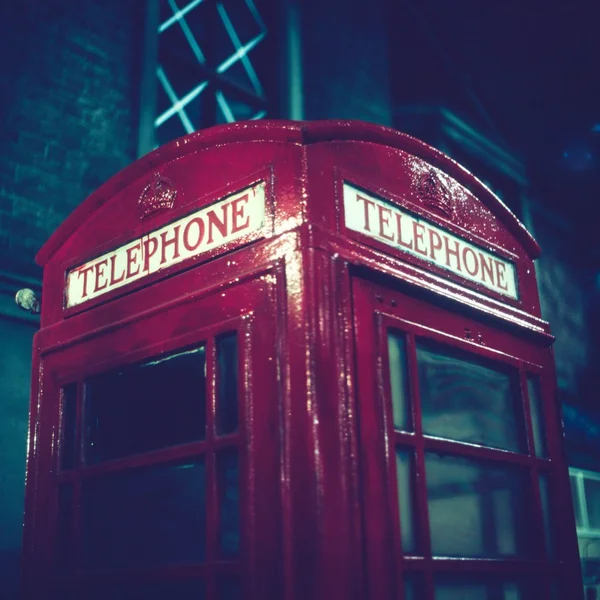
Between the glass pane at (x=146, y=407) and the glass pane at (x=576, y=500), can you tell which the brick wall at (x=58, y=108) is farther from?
the glass pane at (x=576, y=500)

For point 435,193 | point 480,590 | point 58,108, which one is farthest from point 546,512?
point 58,108

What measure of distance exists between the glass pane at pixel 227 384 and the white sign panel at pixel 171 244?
0.30 meters

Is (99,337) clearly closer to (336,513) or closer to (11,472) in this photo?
(336,513)

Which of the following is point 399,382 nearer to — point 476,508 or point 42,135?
point 476,508

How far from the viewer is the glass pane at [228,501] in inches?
74.1

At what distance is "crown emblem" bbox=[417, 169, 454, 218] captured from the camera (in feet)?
7.66

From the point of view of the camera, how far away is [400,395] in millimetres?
2008

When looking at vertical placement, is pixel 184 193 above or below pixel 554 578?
above

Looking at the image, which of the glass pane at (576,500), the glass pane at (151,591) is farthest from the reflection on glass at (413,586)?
the glass pane at (576,500)

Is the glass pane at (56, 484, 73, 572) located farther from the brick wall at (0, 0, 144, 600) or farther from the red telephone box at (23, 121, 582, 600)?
the brick wall at (0, 0, 144, 600)

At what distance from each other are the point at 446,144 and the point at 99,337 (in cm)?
443

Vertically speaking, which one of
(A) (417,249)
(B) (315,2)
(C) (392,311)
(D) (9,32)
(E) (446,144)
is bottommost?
(C) (392,311)

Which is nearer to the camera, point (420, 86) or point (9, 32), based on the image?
point (9, 32)

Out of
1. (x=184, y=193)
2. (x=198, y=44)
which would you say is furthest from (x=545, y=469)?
(x=198, y=44)
